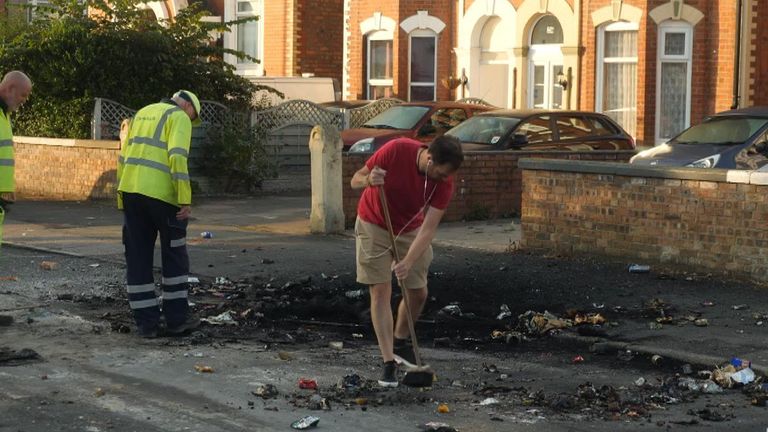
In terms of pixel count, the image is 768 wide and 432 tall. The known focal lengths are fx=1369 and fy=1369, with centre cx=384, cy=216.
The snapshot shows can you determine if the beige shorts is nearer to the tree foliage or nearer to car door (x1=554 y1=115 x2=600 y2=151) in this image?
car door (x1=554 y1=115 x2=600 y2=151)

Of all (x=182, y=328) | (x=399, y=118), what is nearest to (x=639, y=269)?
(x=182, y=328)

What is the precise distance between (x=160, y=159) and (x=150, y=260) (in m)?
0.77

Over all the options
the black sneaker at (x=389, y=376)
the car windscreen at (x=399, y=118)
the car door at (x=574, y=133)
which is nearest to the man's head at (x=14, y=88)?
the black sneaker at (x=389, y=376)

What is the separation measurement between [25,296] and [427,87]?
63.9 feet

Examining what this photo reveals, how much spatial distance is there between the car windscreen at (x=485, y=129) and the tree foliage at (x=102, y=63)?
175 inches

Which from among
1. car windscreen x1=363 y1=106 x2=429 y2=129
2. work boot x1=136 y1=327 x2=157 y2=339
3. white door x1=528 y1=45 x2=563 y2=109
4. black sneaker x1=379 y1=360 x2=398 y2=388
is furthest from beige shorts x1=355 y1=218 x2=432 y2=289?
white door x1=528 y1=45 x2=563 y2=109

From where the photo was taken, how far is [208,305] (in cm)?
1148

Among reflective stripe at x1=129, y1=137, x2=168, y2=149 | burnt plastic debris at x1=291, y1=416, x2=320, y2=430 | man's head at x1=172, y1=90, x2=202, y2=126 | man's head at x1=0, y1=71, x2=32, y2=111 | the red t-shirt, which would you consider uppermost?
man's head at x1=0, y1=71, x2=32, y2=111

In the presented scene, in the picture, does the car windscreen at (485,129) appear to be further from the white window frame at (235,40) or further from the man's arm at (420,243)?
the white window frame at (235,40)

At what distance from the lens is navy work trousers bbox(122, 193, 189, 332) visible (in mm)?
9977

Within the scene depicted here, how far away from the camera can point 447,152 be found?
8258 millimetres

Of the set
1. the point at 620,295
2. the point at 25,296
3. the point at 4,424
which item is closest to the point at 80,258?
the point at 25,296

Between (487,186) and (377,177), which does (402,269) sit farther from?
(487,186)

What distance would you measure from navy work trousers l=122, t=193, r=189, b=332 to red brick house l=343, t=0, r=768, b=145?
15.5 metres
